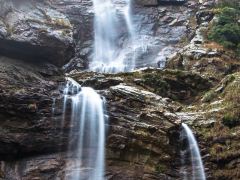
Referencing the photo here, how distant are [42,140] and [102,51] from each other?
1524cm

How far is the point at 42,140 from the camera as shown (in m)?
17.8

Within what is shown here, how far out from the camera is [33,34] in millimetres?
19312

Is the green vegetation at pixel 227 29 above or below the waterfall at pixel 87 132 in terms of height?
above

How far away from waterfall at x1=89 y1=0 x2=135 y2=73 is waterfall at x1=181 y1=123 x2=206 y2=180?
32.7 feet

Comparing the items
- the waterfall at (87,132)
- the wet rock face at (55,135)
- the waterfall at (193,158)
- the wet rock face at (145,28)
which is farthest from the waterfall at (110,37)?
the waterfall at (193,158)

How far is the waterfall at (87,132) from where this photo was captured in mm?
17516

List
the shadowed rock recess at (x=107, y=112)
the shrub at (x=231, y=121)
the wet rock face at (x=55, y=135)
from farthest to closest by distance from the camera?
the shrub at (x=231, y=121) → the shadowed rock recess at (x=107, y=112) → the wet rock face at (x=55, y=135)

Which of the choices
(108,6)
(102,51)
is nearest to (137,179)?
(102,51)

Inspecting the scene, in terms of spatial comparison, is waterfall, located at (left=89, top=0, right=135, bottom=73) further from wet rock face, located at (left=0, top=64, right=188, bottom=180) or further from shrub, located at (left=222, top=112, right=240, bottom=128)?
shrub, located at (left=222, top=112, right=240, bottom=128)

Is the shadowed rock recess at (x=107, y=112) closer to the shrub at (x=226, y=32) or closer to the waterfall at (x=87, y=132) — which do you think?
the waterfall at (x=87, y=132)

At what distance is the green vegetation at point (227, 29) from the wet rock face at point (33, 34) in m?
12.6

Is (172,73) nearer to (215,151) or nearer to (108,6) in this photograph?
(215,151)

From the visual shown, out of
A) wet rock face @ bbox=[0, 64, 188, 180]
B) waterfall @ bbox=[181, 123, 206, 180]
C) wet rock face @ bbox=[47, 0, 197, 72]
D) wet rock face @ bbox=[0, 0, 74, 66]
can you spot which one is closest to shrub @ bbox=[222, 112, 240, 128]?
waterfall @ bbox=[181, 123, 206, 180]

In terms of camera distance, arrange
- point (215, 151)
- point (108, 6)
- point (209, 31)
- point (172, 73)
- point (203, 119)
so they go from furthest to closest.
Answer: point (108, 6)
point (209, 31)
point (172, 73)
point (203, 119)
point (215, 151)
